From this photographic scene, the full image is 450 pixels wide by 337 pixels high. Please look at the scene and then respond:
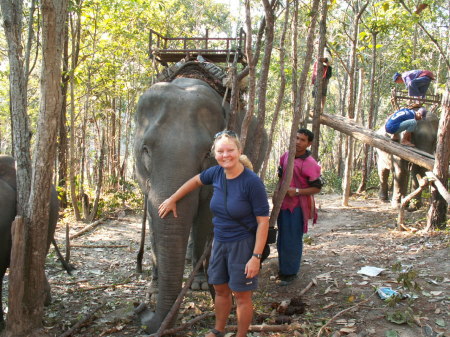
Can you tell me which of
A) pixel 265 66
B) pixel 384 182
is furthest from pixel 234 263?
pixel 384 182

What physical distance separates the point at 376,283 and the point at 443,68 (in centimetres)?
1657

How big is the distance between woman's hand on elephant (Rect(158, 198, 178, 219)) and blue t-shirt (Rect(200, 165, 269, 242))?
1.56 feet

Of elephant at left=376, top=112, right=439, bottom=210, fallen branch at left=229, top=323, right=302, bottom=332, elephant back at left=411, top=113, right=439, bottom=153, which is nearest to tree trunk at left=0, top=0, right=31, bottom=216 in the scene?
fallen branch at left=229, top=323, right=302, bottom=332

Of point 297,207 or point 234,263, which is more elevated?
point 297,207

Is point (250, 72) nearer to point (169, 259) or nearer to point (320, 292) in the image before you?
point (169, 259)

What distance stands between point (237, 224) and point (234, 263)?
30 cm

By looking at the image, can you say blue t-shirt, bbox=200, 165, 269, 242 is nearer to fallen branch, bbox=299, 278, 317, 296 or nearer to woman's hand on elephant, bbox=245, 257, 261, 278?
woman's hand on elephant, bbox=245, 257, 261, 278

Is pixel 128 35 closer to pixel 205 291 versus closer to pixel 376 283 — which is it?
pixel 205 291

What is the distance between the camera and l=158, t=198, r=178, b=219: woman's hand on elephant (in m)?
3.82

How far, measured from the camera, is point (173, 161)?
411 cm

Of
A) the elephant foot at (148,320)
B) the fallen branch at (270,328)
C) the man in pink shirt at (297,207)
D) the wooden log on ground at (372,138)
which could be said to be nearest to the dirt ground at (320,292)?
the fallen branch at (270,328)

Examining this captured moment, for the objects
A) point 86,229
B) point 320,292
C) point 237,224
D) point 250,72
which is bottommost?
point 86,229

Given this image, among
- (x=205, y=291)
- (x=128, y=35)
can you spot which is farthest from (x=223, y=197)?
(x=128, y=35)

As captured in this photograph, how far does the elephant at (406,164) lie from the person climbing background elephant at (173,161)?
657cm
